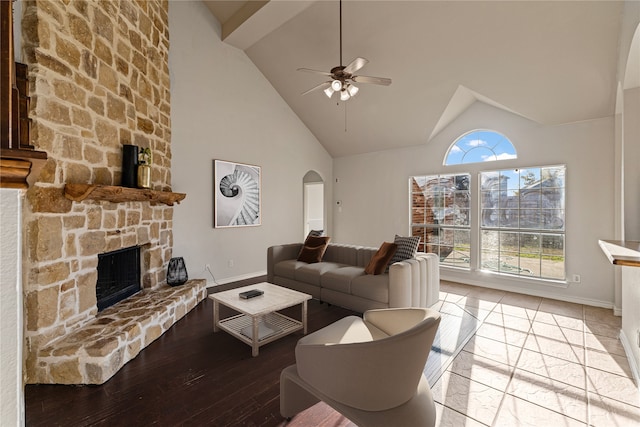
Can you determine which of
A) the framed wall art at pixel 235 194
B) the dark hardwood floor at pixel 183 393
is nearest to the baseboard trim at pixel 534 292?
the dark hardwood floor at pixel 183 393

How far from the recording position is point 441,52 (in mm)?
3844

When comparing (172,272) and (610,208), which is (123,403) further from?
(610,208)

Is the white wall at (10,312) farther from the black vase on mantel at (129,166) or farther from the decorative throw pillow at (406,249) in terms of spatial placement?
the decorative throw pillow at (406,249)

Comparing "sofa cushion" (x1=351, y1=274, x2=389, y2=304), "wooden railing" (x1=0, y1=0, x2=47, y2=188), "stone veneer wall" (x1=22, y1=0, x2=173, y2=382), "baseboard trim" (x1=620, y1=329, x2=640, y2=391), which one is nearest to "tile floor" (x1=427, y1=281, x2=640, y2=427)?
"baseboard trim" (x1=620, y1=329, x2=640, y2=391)

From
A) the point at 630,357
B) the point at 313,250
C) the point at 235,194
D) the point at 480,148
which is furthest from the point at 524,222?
the point at 235,194

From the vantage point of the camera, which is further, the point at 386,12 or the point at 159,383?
the point at 386,12

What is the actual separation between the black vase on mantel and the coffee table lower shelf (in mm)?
1808

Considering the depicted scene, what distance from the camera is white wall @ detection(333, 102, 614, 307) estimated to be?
3811mm

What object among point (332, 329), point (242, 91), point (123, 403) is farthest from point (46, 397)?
point (242, 91)

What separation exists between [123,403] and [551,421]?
9.32 feet

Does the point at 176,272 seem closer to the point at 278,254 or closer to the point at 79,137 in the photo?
the point at 278,254

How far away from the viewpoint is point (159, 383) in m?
2.13

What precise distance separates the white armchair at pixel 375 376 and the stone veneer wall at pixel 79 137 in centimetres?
212

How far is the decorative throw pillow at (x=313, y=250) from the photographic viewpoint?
4293 mm
